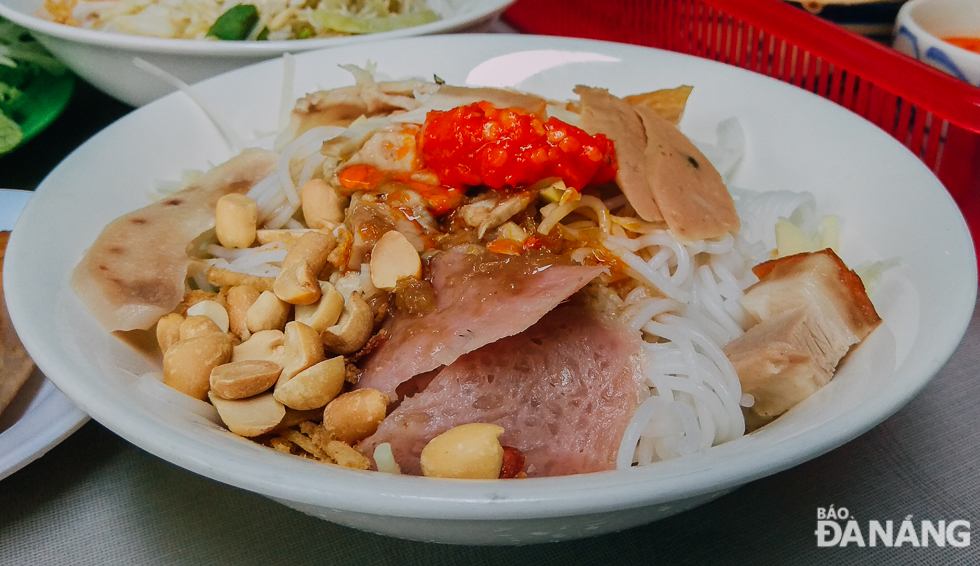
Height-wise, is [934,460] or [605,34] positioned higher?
[605,34]

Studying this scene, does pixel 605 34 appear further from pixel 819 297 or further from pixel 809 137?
pixel 819 297

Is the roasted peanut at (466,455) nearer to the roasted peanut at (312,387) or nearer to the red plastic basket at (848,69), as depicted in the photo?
the roasted peanut at (312,387)

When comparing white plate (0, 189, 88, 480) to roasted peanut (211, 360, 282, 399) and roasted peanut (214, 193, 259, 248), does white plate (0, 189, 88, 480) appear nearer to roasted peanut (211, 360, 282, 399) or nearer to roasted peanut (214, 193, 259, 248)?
roasted peanut (211, 360, 282, 399)

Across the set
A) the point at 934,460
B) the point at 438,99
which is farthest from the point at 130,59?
the point at 934,460

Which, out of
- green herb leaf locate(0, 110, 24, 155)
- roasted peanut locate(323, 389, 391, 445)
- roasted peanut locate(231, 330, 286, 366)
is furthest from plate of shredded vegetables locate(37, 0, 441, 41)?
roasted peanut locate(323, 389, 391, 445)

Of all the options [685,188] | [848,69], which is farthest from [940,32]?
[685,188]

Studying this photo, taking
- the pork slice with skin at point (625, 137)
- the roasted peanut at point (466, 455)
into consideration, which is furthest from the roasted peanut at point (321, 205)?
the roasted peanut at point (466, 455)
